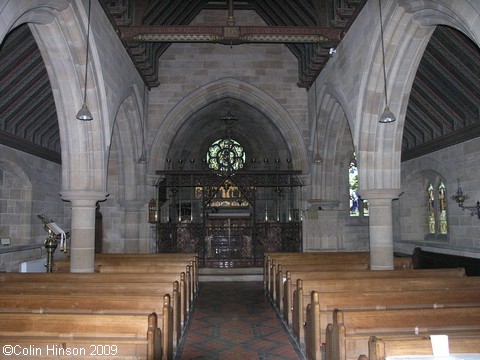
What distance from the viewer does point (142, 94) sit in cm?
1347

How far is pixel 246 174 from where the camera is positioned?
46.6 ft

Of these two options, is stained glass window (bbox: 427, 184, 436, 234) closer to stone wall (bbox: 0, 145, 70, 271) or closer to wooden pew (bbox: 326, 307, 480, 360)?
wooden pew (bbox: 326, 307, 480, 360)

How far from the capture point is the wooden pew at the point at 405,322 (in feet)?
13.0

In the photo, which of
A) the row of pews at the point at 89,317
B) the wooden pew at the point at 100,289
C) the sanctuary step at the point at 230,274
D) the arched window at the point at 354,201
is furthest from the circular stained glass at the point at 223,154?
the wooden pew at the point at 100,289

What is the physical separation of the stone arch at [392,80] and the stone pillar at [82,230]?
18.6ft

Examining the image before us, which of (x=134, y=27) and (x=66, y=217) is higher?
(x=134, y=27)

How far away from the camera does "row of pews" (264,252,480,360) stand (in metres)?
3.17

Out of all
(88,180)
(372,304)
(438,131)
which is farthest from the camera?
(438,131)

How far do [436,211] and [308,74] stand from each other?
18.8ft

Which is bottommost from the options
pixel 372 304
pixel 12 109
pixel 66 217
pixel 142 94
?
pixel 372 304

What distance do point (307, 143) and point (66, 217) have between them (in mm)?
8144

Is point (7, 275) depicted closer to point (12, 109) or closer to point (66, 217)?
point (12, 109)

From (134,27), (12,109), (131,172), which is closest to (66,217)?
(131,172)

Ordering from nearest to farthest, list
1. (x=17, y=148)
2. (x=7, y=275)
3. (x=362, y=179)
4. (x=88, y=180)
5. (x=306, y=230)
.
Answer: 1. (x=7, y=275)
2. (x=88, y=180)
3. (x=362, y=179)
4. (x=17, y=148)
5. (x=306, y=230)
